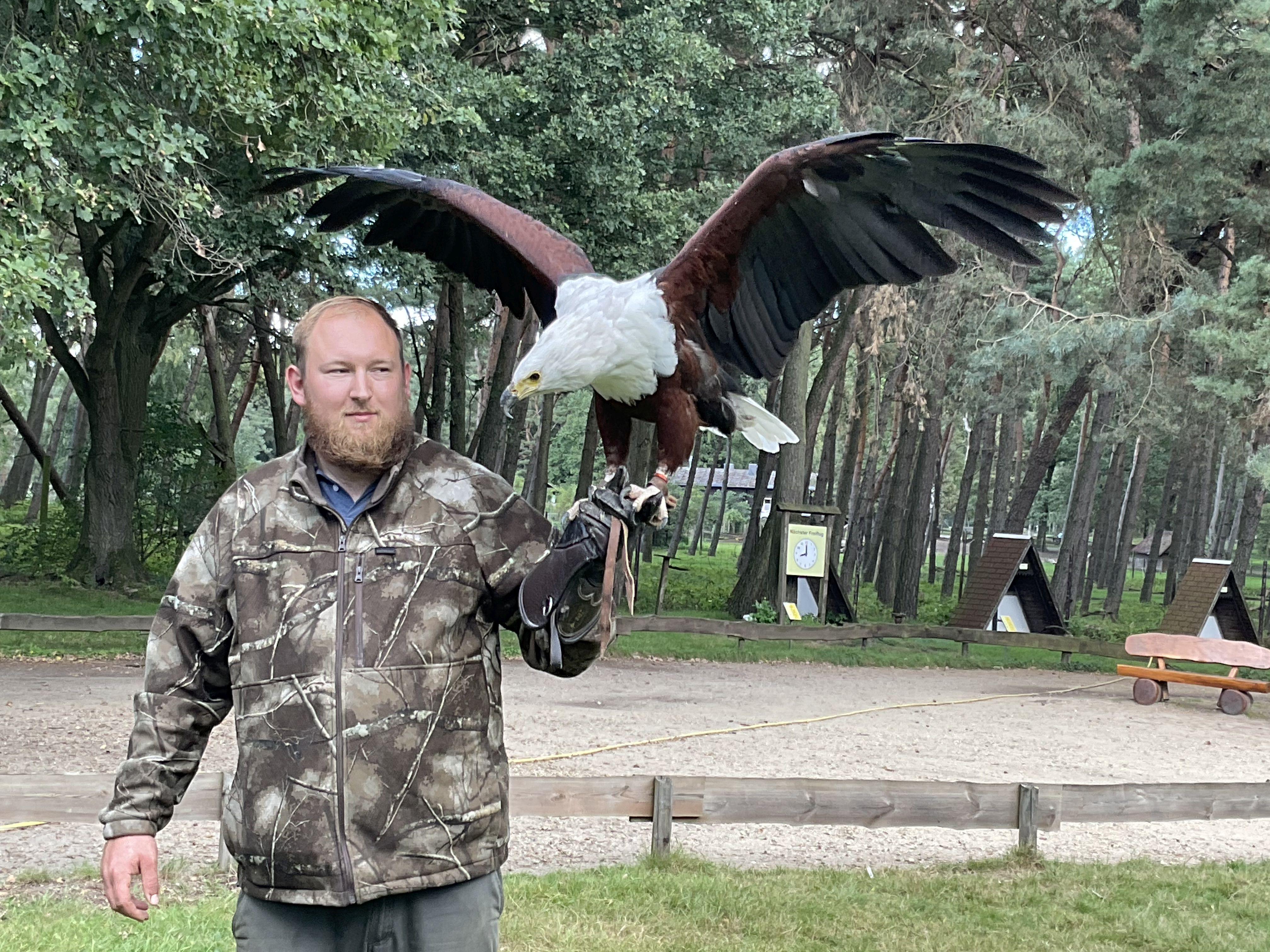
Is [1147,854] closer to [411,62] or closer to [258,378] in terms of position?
[411,62]

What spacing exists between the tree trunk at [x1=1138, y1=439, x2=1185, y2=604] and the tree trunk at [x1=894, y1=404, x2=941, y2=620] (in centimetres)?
758

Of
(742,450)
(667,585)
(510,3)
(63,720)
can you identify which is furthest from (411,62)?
(742,450)

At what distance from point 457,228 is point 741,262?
104 centimetres

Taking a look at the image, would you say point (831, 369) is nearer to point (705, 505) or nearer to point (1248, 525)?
point (1248, 525)

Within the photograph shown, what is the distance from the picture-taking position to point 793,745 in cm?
891

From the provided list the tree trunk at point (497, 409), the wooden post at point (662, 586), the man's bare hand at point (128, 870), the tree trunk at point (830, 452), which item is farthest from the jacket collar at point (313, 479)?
the tree trunk at point (830, 452)

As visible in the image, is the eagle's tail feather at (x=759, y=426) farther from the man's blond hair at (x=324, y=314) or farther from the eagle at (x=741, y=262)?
the man's blond hair at (x=324, y=314)

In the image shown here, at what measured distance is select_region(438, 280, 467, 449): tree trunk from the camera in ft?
56.6

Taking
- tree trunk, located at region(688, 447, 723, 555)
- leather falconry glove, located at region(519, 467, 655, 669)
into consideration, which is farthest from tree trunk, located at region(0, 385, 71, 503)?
tree trunk, located at region(688, 447, 723, 555)

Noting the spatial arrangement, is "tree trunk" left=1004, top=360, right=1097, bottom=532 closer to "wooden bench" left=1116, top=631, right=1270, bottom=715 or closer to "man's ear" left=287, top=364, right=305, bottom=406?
"wooden bench" left=1116, top=631, right=1270, bottom=715

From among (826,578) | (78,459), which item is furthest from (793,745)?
(78,459)

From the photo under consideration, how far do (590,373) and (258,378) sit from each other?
2597 centimetres

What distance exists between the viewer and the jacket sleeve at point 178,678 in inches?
84.2

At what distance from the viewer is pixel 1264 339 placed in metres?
11.3
